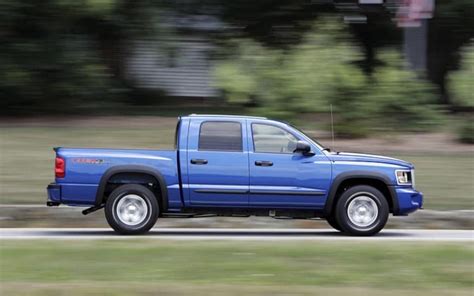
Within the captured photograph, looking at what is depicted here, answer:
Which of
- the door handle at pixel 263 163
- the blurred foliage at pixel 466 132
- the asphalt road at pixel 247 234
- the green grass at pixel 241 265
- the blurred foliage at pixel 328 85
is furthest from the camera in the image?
the blurred foliage at pixel 466 132

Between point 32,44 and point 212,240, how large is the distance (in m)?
12.1

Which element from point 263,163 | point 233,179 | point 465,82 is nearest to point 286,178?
point 263,163

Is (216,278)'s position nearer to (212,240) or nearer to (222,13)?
(212,240)

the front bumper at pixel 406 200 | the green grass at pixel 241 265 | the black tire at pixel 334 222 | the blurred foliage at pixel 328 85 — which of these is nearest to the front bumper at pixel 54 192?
the green grass at pixel 241 265

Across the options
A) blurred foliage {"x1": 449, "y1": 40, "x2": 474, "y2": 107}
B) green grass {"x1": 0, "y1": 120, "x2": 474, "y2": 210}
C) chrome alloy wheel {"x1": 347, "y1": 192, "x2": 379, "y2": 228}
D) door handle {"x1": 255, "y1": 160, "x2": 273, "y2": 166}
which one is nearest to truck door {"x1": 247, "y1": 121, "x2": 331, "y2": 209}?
door handle {"x1": 255, "y1": 160, "x2": 273, "y2": 166}

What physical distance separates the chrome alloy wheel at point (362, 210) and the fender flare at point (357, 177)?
10.0 inches

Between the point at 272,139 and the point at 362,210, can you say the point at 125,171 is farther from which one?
the point at 362,210

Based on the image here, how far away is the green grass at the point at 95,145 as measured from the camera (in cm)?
1377

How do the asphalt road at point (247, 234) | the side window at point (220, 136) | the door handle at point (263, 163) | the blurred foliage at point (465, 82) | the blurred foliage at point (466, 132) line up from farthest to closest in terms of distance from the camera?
the blurred foliage at point (465, 82) → the blurred foliage at point (466, 132) → the side window at point (220, 136) → the door handle at point (263, 163) → the asphalt road at point (247, 234)

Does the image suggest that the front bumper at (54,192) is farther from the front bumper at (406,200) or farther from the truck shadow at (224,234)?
the front bumper at (406,200)

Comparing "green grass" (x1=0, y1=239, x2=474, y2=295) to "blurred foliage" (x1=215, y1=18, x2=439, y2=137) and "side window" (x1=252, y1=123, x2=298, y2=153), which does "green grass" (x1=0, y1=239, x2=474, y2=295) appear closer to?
"side window" (x1=252, y1=123, x2=298, y2=153)

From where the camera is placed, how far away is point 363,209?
36.0ft

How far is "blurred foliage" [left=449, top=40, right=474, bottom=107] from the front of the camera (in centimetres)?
1816

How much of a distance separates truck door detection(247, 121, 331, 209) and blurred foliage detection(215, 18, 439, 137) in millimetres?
7024
